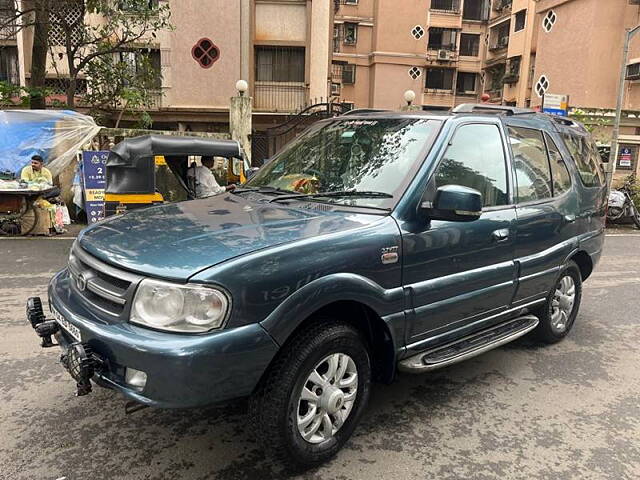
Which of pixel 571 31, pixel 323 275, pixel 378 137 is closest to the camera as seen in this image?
pixel 323 275

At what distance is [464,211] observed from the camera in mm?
2975

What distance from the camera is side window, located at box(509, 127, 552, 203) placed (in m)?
4.03

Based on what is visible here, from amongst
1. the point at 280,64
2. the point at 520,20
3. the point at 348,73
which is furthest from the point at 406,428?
the point at 520,20

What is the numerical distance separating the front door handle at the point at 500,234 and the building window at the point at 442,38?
3950cm

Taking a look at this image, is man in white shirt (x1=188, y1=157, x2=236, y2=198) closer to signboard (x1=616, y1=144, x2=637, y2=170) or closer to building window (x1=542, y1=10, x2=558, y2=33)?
signboard (x1=616, y1=144, x2=637, y2=170)

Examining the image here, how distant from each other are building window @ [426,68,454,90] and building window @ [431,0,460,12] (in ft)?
14.2

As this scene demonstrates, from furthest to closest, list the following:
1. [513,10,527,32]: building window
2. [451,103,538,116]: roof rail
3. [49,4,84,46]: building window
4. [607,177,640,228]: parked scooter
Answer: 1. [513,10,527,32]: building window
2. [607,177,640,228]: parked scooter
3. [49,4,84,46]: building window
4. [451,103,538,116]: roof rail

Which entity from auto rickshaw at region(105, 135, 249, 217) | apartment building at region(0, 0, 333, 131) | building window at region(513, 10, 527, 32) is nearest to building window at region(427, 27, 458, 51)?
building window at region(513, 10, 527, 32)

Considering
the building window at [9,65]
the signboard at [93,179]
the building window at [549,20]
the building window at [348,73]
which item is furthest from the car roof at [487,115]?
the building window at [348,73]

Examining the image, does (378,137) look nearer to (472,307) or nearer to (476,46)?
(472,307)

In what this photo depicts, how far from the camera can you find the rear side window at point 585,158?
4820mm

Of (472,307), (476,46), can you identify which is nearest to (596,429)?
(472,307)

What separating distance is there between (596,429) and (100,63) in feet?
41.4

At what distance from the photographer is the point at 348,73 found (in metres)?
37.9
